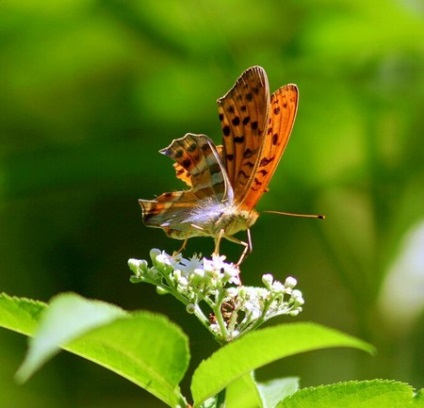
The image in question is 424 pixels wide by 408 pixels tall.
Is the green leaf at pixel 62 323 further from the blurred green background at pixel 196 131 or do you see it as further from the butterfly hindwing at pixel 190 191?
the blurred green background at pixel 196 131

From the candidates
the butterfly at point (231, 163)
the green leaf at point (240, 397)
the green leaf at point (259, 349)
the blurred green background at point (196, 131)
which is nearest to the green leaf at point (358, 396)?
the green leaf at point (259, 349)

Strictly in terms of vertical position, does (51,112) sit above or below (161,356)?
above

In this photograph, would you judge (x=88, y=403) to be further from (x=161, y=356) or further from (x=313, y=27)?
(x=161, y=356)

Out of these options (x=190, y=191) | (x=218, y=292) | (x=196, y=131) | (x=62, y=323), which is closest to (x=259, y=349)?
(x=62, y=323)

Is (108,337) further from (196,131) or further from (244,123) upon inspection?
(196,131)

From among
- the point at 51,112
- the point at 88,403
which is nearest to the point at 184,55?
the point at 51,112

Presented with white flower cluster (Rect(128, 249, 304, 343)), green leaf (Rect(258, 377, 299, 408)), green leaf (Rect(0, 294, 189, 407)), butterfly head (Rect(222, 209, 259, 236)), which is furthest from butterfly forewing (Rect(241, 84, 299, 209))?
green leaf (Rect(0, 294, 189, 407))
